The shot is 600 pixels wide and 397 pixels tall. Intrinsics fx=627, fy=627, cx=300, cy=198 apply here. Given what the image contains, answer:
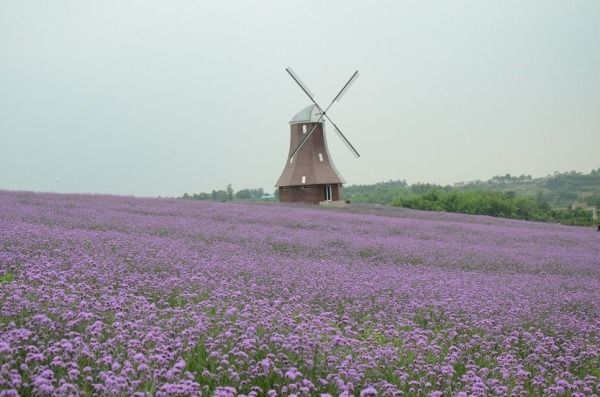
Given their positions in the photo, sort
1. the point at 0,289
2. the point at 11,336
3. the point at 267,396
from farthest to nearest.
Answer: the point at 0,289
the point at 267,396
the point at 11,336

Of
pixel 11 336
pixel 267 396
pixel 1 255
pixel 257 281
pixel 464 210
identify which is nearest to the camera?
pixel 11 336

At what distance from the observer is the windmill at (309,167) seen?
44531 mm

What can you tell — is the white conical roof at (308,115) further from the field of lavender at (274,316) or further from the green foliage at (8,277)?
the green foliage at (8,277)

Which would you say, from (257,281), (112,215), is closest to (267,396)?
(257,281)

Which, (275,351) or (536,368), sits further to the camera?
(536,368)

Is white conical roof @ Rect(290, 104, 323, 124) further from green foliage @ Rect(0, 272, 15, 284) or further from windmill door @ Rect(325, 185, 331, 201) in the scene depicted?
green foliage @ Rect(0, 272, 15, 284)

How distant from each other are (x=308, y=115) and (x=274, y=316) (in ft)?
130

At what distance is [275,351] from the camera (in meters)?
5.96

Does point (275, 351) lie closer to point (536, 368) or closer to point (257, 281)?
point (536, 368)

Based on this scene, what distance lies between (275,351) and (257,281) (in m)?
3.98

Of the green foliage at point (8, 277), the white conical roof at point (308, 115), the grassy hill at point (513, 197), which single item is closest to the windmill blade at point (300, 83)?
the white conical roof at point (308, 115)

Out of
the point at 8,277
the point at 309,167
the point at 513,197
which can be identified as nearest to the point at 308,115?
the point at 309,167

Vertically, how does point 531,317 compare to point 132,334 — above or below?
below

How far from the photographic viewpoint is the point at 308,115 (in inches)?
1804
